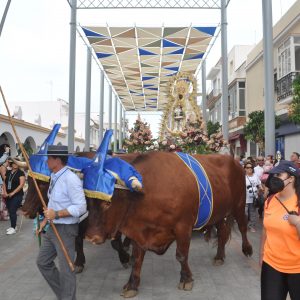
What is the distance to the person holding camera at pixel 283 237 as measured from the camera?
3.47 meters

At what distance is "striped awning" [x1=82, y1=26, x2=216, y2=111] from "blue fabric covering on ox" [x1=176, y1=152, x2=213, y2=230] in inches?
520

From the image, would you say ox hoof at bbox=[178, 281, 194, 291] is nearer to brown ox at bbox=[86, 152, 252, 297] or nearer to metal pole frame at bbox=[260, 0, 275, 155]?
brown ox at bbox=[86, 152, 252, 297]

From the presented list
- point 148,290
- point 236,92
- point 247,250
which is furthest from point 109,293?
point 236,92

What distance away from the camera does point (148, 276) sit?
6.36m

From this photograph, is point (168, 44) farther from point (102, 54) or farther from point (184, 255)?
point (184, 255)

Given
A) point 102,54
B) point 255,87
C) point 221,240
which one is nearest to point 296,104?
point 221,240

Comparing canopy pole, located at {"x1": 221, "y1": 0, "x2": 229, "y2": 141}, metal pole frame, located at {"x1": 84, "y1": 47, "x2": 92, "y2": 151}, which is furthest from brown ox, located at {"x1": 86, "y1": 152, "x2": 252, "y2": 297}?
metal pole frame, located at {"x1": 84, "y1": 47, "x2": 92, "y2": 151}

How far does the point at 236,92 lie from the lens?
109 ft

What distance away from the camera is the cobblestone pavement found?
5.52 metres

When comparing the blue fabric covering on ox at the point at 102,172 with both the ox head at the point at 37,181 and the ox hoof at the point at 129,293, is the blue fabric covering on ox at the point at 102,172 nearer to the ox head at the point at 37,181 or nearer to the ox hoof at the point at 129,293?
the ox head at the point at 37,181

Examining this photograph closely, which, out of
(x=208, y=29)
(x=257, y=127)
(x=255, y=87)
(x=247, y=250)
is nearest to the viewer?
(x=247, y=250)

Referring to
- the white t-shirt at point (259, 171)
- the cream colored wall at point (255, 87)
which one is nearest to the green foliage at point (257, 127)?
the cream colored wall at point (255, 87)

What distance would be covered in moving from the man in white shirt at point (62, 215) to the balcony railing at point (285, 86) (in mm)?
16494

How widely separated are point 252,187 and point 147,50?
13.4 m
